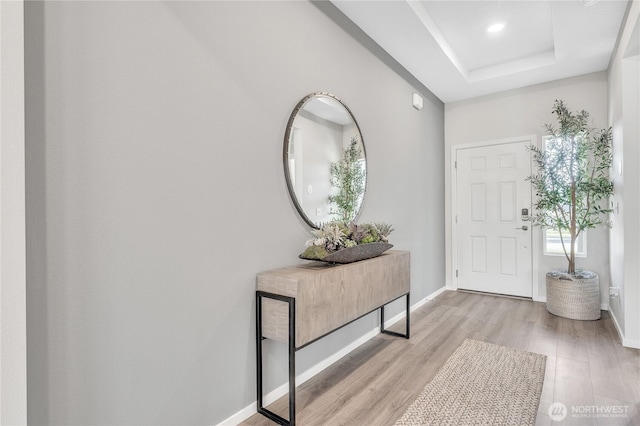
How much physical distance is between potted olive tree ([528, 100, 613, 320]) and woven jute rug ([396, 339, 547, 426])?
1273 millimetres

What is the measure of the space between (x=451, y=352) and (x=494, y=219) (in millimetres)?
2377

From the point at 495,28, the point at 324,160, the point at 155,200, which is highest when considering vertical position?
the point at 495,28

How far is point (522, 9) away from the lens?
292 centimetres

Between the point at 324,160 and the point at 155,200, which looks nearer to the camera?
the point at 155,200

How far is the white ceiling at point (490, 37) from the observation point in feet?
8.84

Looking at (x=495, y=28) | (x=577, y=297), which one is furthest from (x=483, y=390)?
(x=495, y=28)

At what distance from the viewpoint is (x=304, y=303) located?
1.83m

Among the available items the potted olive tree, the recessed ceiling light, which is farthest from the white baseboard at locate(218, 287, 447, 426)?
the recessed ceiling light

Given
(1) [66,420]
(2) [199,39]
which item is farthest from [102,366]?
(2) [199,39]

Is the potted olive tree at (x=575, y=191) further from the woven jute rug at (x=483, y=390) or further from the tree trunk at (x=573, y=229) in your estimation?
the woven jute rug at (x=483, y=390)

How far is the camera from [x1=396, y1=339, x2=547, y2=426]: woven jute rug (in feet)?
6.10

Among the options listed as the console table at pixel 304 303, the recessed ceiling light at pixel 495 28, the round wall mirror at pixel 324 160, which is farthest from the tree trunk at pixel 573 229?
the console table at pixel 304 303

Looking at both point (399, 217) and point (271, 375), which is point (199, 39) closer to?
point (271, 375)

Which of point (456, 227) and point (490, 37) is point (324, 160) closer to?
point (490, 37)
